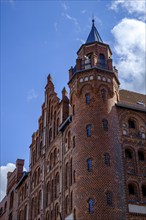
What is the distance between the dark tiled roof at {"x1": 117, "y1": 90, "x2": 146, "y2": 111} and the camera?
44.7 metres

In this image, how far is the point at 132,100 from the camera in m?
48.5

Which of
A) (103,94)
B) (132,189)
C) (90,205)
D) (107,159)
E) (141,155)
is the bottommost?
(90,205)

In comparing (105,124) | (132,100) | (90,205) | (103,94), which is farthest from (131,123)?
(90,205)

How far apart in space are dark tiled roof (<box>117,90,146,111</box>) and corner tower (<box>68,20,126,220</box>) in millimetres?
1289

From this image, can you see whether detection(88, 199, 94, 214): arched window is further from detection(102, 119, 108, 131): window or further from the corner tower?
detection(102, 119, 108, 131): window

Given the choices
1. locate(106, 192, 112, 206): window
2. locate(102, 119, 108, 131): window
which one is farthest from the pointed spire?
locate(106, 192, 112, 206): window

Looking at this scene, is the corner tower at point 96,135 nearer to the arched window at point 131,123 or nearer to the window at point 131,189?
the window at point 131,189

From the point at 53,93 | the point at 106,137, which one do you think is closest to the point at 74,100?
the point at 106,137

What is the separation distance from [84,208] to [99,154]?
511 cm

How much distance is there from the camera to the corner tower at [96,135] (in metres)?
37.8

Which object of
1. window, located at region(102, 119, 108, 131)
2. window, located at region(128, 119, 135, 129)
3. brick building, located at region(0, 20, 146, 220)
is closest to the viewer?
brick building, located at region(0, 20, 146, 220)

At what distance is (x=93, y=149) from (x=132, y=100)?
1064 cm

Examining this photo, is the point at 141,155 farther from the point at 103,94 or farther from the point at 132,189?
the point at 103,94

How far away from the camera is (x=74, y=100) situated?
45.5 m
